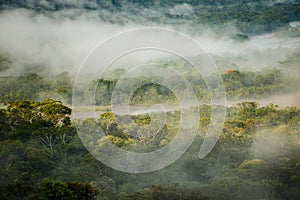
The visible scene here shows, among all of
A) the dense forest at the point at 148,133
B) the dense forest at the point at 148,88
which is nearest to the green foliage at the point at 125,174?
the dense forest at the point at 148,133

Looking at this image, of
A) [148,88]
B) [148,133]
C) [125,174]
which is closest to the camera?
[125,174]

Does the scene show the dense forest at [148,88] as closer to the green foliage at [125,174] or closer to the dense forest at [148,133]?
the dense forest at [148,133]

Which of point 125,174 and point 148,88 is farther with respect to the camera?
point 148,88

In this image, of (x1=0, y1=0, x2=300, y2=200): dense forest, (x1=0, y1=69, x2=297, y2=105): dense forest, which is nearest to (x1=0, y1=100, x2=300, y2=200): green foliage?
(x1=0, y1=0, x2=300, y2=200): dense forest

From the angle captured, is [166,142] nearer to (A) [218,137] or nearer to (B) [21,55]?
(A) [218,137]

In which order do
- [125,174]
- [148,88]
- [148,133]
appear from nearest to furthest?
[125,174] < [148,133] < [148,88]

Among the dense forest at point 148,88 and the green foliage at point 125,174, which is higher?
the dense forest at point 148,88

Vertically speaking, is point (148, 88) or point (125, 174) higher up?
point (148, 88)

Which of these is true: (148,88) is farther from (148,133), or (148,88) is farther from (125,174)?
(125,174)

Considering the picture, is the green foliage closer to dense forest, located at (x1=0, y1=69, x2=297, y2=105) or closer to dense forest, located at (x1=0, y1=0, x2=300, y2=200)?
dense forest, located at (x1=0, y1=0, x2=300, y2=200)

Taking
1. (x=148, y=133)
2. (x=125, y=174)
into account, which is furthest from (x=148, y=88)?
(x=125, y=174)

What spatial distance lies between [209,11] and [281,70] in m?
63.8

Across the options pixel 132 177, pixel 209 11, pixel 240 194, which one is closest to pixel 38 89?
pixel 132 177

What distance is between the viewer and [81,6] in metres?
116
